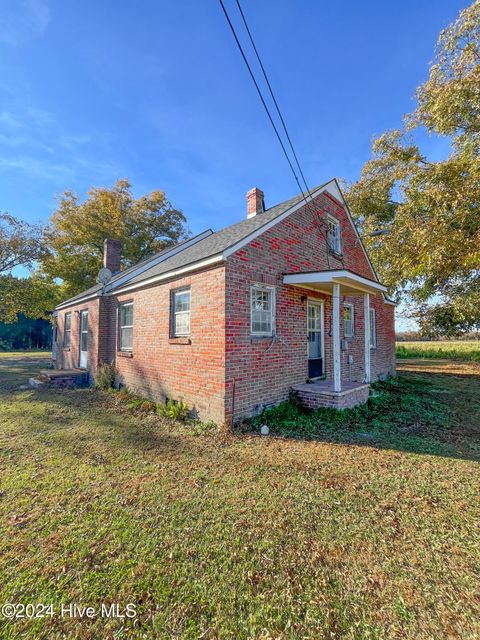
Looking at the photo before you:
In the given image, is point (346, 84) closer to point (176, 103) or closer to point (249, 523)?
point (176, 103)

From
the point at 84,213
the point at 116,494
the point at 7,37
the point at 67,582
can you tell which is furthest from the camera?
the point at 84,213

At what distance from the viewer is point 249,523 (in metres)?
2.92

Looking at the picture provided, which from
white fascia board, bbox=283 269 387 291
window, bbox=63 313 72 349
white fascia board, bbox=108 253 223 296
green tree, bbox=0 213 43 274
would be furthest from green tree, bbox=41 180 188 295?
white fascia board, bbox=283 269 387 291

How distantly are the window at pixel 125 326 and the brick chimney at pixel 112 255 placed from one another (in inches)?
209

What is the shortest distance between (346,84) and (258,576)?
32.4 ft

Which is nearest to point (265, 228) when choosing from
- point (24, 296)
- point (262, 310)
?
point (262, 310)

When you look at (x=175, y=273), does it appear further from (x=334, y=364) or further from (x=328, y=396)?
(x=328, y=396)

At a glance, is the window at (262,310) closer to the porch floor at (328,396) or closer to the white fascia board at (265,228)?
the white fascia board at (265,228)

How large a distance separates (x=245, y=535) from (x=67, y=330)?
1489cm

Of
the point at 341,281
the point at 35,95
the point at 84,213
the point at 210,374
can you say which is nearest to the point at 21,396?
the point at 210,374

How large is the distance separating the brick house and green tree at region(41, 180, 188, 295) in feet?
45.9

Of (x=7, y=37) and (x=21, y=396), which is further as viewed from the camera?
(x=21, y=396)

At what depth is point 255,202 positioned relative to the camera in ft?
34.5

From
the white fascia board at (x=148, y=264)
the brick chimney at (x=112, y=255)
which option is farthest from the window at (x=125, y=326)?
the brick chimney at (x=112, y=255)
